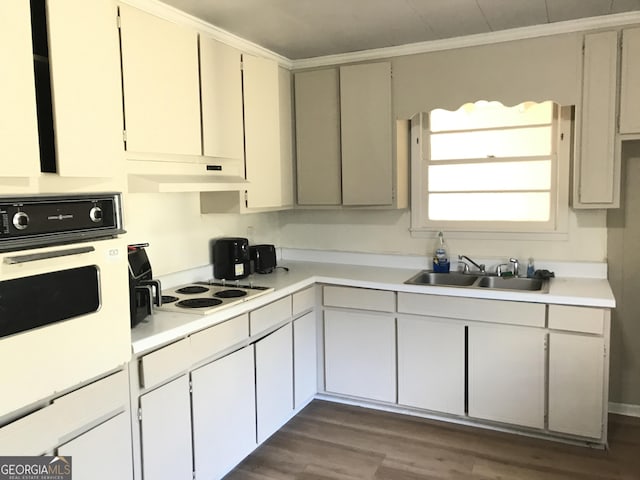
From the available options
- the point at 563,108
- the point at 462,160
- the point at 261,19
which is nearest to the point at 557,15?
the point at 563,108

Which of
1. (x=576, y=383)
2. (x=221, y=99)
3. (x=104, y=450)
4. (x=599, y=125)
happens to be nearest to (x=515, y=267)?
(x=576, y=383)

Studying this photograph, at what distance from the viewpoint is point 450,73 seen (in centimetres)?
332

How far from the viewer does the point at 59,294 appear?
1652 mm

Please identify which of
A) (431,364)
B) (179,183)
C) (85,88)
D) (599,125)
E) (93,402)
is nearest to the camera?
(85,88)

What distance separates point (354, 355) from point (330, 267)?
71 cm

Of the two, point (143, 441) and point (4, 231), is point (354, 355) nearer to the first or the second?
point (143, 441)

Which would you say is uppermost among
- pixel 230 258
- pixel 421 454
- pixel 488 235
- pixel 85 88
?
pixel 85 88

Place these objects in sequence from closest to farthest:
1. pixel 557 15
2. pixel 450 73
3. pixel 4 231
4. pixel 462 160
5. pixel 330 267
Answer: pixel 4 231 < pixel 557 15 < pixel 450 73 < pixel 462 160 < pixel 330 267

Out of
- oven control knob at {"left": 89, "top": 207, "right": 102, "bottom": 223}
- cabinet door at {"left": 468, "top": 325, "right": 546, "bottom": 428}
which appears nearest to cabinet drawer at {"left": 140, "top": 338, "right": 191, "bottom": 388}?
oven control knob at {"left": 89, "top": 207, "right": 102, "bottom": 223}

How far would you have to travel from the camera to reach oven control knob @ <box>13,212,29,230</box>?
1532 mm

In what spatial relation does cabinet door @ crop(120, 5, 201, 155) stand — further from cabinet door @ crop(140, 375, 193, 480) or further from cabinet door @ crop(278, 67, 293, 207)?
cabinet door @ crop(140, 375, 193, 480)

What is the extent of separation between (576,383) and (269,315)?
176cm

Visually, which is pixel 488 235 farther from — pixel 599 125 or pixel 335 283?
pixel 335 283

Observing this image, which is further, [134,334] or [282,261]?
[282,261]
